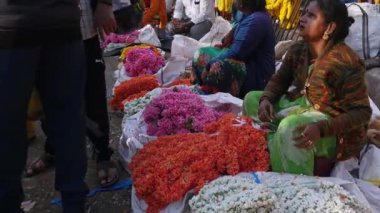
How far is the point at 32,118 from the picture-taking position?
7.67 feet

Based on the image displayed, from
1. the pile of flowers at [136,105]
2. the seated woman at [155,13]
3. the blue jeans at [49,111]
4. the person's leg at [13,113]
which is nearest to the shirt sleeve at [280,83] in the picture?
the pile of flowers at [136,105]

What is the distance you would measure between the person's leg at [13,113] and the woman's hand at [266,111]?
1.41 meters

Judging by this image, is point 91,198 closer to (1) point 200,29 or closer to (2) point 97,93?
(2) point 97,93

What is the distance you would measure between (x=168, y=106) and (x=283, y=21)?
3088 millimetres

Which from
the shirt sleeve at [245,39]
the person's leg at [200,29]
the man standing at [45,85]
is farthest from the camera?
the person's leg at [200,29]

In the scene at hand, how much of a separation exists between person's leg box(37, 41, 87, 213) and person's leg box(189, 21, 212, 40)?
4604 mm

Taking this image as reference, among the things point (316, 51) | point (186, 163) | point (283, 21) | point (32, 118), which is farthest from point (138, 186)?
point (283, 21)

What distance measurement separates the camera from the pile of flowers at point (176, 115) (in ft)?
10.6

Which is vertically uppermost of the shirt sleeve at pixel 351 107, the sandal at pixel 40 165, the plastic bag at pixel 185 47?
the shirt sleeve at pixel 351 107

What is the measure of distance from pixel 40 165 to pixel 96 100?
2.20 feet

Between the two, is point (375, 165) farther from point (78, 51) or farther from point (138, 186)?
point (78, 51)

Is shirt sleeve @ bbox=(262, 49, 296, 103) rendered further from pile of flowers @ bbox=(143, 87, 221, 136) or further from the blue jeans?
the blue jeans

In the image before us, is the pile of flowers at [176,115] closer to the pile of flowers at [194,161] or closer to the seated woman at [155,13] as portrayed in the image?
the pile of flowers at [194,161]

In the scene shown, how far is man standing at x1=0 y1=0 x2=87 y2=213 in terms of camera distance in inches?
76.5
